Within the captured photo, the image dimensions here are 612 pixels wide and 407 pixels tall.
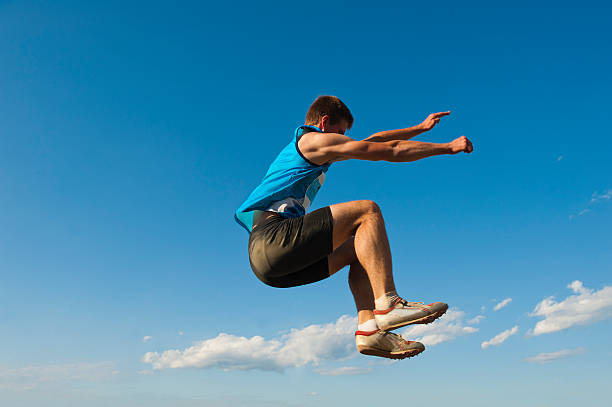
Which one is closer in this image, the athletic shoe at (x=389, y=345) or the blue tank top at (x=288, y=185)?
the athletic shoe at (x=389, y=345)

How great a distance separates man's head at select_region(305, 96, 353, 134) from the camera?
21.0 ft

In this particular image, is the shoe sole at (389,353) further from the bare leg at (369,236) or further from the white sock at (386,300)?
the bare leg at (369,236)

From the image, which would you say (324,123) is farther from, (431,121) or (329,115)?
(431,121)

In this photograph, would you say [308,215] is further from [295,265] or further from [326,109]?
[326,109]

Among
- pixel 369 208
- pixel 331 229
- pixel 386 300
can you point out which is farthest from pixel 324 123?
pixel 386 300

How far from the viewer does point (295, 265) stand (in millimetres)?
5684

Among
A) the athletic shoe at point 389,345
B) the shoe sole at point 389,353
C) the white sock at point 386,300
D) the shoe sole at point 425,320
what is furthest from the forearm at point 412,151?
the shoe sole at point 389,353

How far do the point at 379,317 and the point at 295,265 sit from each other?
3.66 ft

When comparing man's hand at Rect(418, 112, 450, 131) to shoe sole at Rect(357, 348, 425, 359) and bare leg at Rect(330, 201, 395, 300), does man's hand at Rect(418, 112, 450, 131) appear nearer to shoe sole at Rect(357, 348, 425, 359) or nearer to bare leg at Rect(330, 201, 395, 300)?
bare leg at Rect(330, 201, 395, 300)

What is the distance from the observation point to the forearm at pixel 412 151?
5.80m

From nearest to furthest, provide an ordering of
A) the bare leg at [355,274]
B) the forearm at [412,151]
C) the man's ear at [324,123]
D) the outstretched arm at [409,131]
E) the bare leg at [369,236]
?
the bare leg at [369,236] < the forearm at [412,151] < the bare leg at [355,274] < the man's ear at [324,123] < the outstretched arm at [409,131]

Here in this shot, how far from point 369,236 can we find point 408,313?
0.91 metres

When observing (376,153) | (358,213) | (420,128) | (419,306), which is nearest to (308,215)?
(358,213)

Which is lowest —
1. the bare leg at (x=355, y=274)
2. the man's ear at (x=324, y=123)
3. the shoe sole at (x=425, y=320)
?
the shoe sole at (x=425, y=320)
